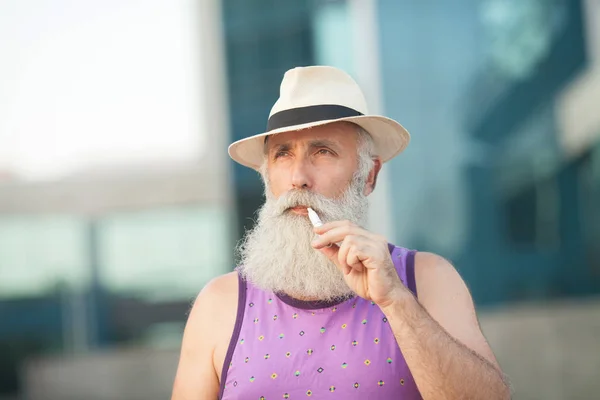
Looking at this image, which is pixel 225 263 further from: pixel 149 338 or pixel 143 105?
pixel 143 105

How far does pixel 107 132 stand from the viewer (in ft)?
36.7

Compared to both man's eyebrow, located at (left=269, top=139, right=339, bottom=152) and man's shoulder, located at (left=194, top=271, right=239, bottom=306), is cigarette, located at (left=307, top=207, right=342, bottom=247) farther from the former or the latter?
man's shoulder, located at (left=194, top=271, right=239, bottom=306)

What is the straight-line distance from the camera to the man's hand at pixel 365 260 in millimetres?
2076

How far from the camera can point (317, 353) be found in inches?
92.7

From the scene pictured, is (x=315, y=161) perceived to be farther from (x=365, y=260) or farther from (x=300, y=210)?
(x=365, y=260)

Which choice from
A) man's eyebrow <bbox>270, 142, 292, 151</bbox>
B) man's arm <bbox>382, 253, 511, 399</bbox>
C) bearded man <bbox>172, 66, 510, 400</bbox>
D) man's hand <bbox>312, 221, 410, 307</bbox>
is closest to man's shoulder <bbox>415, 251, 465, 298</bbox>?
bearded man <bbox>172, 66, 510, 400</bbox>

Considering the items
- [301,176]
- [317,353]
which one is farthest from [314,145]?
[317,353]

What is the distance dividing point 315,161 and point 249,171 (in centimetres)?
872

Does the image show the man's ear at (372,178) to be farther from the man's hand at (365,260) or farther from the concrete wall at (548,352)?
the concrete wall at (548,352)

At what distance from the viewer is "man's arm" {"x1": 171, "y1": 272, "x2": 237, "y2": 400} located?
2475mm

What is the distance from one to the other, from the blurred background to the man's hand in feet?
21.0

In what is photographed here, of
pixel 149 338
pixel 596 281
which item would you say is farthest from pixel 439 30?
pixel 149 338

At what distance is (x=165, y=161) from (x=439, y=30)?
14.6 feet

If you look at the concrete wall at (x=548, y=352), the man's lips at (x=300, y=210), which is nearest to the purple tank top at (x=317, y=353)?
the man's lips at (x=300, y=210)
